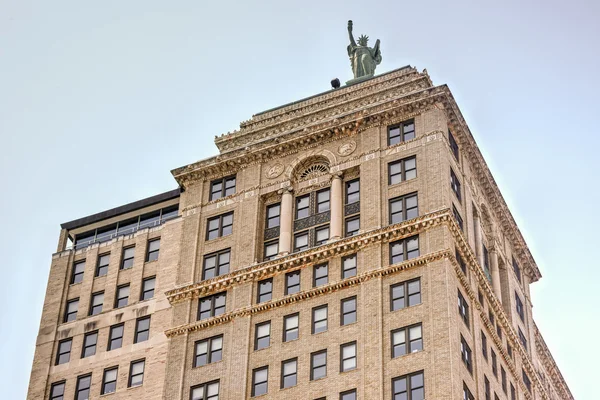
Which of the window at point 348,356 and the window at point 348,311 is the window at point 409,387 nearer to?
the window at point 348,356

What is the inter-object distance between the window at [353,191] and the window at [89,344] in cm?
2144

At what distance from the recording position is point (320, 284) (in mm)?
96875

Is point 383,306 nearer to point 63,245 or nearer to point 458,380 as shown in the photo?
point 458,380

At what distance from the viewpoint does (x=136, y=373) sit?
10056 cm

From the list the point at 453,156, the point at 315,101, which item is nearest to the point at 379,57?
the point at 315,101

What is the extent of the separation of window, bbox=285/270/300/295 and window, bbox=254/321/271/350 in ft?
9.26

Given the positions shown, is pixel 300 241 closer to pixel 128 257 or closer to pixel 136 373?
pixel 136 373

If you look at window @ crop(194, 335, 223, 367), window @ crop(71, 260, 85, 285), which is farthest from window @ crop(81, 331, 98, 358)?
window @ crop(194, 335, 223, 367)

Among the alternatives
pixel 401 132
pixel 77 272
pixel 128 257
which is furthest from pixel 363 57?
pixel 77 272

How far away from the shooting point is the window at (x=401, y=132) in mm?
102500

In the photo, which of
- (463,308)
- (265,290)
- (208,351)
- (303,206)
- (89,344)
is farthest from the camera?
(89,344)

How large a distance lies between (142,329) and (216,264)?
7205mm

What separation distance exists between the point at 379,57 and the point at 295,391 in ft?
124

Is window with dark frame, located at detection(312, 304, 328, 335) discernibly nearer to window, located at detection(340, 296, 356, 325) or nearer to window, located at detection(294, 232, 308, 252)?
window, located at detection(340, 296, 356, 325)
